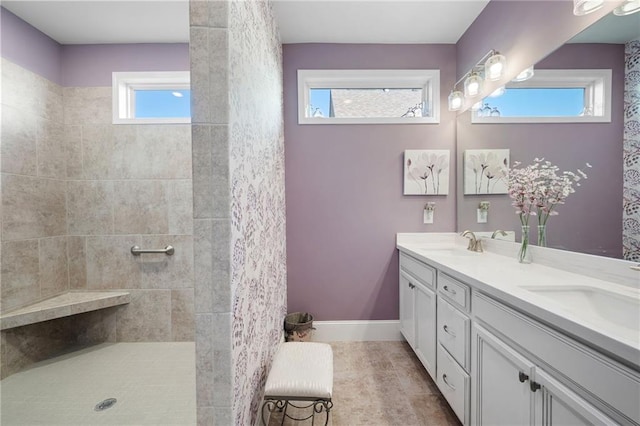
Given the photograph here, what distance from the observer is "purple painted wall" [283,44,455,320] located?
238 centimetres

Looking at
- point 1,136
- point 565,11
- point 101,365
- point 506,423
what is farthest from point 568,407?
point 1,136

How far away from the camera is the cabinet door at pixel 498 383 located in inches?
35.7

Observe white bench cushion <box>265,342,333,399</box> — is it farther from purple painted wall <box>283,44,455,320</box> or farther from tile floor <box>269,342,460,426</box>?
purple painted wall <box>283,44,455,320</box>

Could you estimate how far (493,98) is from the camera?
191 cm

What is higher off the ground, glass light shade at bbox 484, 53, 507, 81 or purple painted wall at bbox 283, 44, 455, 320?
glass light shade at bbox 484, 53, 507, 81

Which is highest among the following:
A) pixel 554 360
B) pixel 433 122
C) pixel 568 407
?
pixel 433 122

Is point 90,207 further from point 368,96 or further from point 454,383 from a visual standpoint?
point 454,383

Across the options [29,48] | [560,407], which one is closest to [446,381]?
[560,407]

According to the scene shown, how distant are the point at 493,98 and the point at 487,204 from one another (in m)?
0.80

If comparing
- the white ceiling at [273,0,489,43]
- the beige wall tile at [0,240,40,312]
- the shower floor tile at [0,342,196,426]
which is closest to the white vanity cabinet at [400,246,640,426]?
the shower floor tile at [0,342,196,426]

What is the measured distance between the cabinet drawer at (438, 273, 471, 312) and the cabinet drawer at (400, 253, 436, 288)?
0.35 feet

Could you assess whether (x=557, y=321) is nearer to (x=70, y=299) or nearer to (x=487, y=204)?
(x=487, y=204)

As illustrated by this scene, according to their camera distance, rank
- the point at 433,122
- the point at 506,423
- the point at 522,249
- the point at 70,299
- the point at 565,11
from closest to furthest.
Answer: the point at 506,423 < the point at 565,11 < the point at 522,249 < the point at 70,299 < the point at 433,122

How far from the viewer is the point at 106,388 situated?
5.57 ft
